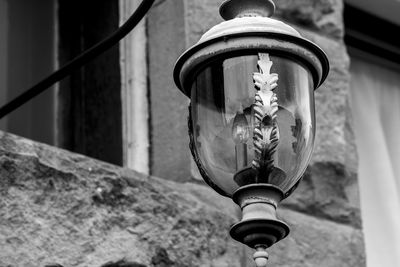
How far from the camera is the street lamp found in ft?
8.16

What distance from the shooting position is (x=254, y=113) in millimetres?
2496

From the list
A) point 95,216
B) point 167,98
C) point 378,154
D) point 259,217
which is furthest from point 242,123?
point 378,154

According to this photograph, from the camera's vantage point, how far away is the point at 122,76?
3.74 metres

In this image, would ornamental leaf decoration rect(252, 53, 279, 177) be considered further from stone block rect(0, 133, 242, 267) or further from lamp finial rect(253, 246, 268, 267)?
stone block rect(0, 133, 242, 267)

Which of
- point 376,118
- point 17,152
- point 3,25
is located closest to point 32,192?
Answer: point 17,152

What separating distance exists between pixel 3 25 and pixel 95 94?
0.31 meters

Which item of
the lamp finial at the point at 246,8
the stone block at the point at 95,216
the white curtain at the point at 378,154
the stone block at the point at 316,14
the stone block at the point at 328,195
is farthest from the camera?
the white curtain at the point at 378,154

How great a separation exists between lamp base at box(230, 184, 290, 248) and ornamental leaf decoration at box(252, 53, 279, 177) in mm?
37

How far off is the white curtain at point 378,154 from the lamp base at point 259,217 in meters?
1.55

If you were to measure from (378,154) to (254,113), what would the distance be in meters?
1.77

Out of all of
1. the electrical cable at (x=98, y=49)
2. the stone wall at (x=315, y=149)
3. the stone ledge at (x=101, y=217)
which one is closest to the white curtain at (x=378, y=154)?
the stone wall at (x=315, y=149)

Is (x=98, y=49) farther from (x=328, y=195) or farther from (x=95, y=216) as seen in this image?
(x=328, y=195)

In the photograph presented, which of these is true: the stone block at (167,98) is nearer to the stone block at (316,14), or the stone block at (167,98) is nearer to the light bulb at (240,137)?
the stone block at (316,14)

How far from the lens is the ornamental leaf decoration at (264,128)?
2469 millimetres
